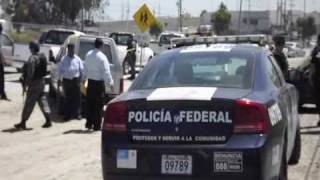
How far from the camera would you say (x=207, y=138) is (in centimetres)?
612

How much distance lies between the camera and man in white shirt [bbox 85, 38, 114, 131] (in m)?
13.4

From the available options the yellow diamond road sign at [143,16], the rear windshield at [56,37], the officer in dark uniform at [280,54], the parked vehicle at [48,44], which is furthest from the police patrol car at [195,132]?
the yellow diamond road sign at [143,16]

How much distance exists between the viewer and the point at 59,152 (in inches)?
432

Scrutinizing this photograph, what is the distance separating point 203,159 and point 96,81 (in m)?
7.72

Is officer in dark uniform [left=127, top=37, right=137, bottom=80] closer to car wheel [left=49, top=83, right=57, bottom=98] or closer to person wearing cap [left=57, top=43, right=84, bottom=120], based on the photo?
car wheel [left=49, top=83, right=57, bottom=98]

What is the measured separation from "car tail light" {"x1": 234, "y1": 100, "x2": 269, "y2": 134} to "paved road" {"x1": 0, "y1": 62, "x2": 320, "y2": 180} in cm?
293

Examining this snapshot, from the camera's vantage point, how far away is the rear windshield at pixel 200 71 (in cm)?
682

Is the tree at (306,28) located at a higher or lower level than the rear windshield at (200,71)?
lower

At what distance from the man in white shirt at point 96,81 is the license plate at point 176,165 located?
737 centimetres

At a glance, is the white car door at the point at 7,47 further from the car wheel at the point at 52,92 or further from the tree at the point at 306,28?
the tree at the point at 306,28

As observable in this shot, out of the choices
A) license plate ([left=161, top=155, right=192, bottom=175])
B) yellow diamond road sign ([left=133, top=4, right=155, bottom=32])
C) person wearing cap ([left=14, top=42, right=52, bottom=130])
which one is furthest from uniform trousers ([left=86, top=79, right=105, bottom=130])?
yellow diamond road sign ([left=133, top=4, right=155, bottom=32])

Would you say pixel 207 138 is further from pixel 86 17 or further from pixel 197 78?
pixel 86 17

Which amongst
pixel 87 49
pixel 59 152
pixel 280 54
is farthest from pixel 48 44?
pixel 59 152

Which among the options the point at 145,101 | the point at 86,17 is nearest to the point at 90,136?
the point at 145,101
